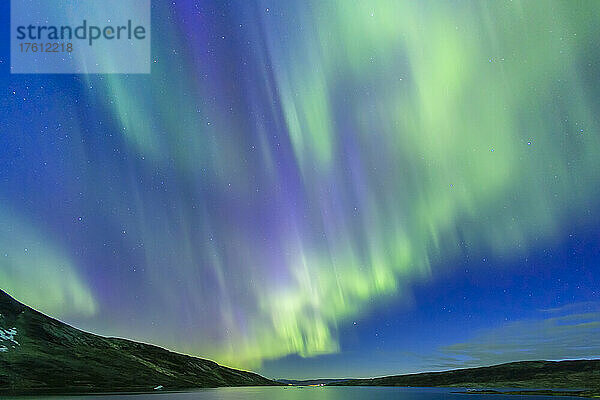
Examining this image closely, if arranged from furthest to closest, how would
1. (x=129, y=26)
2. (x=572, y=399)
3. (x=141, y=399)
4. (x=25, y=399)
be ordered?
(x=572, y=399) < (x=141, y=399) < (x=25, y=399) < (x=129, y=26)

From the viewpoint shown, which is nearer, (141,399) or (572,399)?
(141,399)

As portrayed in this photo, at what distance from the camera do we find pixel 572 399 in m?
198

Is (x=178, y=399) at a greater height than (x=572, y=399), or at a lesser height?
greater

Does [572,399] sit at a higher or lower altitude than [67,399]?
lower

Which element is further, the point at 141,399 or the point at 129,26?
the point at 141,399

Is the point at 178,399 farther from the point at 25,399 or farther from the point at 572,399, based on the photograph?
the point at 572,399

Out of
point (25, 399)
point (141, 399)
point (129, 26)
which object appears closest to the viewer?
point (129, 26)

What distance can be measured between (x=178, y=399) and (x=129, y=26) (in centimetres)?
15547

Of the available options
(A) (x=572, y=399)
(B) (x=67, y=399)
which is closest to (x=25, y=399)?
(B) (x=67, y=399)

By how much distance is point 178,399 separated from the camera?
563ft

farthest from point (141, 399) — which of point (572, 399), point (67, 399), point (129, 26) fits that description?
point (572, 399)

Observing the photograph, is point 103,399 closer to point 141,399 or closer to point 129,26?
point 141,399

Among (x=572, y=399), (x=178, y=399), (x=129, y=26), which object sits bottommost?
(x=572, y=399)

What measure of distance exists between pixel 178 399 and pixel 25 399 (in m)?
56.1
